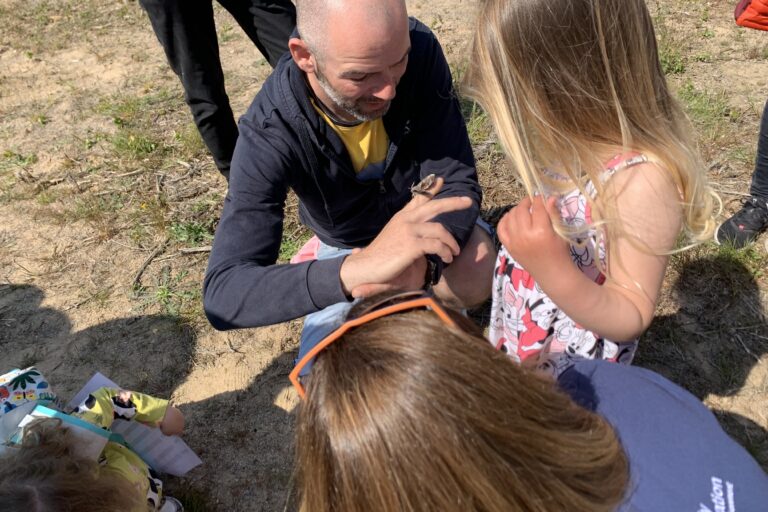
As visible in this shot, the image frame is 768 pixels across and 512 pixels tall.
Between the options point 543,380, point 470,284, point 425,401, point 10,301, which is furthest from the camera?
point 10,301

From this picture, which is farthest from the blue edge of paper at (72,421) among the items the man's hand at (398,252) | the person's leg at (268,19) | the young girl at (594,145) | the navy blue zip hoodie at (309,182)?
the person's leg at (268,19)

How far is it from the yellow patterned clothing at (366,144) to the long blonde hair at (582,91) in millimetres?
627

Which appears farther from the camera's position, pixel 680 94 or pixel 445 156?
pixel 680 94

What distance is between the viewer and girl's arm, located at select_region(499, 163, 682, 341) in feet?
4.62

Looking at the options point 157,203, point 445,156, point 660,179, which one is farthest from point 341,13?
point 157,203

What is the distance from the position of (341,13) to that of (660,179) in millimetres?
1073

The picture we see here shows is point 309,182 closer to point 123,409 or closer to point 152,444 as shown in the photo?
point 123,409

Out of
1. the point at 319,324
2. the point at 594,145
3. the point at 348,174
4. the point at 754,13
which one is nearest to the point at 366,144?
the point at 348,174

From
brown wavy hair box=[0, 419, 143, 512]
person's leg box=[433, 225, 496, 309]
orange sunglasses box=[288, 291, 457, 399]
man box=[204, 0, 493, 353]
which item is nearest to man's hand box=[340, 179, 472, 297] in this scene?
man box=[204, 0, 493, 353]

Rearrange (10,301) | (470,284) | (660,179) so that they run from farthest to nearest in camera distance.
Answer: (10,301) → (470,284) → (660,179)

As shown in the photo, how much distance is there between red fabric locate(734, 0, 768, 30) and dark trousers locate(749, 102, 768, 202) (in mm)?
381

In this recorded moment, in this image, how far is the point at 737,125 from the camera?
3.27 meters

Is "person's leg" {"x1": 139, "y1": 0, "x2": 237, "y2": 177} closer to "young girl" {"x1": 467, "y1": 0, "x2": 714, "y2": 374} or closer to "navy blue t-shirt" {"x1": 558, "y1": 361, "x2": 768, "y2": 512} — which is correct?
"young girl" {"x1": 467, "y1": 0, "x2": 714, "y2": 374}

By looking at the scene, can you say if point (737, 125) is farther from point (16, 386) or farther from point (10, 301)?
point (10, 301)
